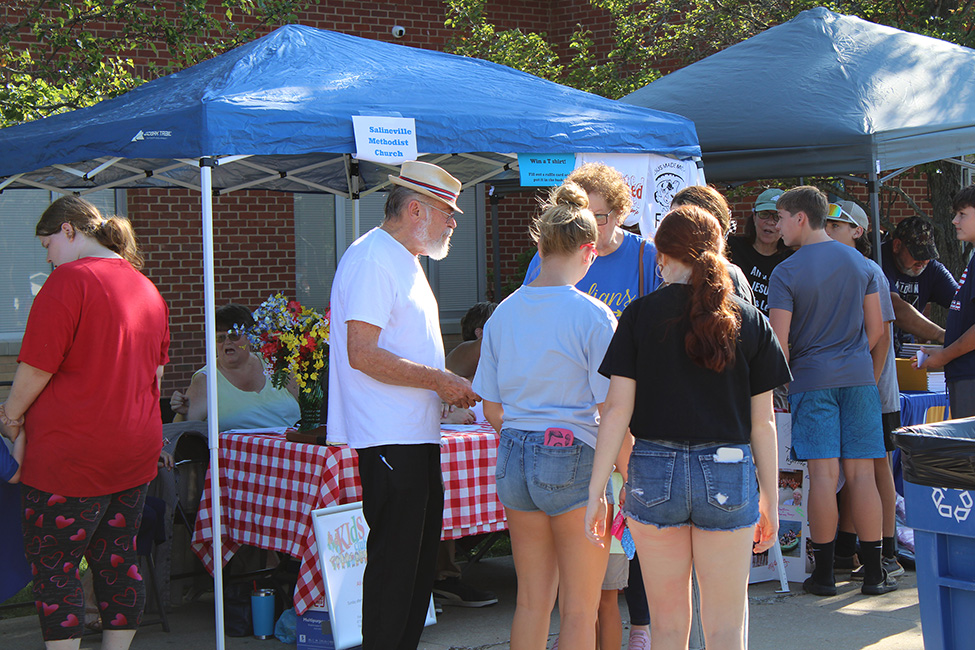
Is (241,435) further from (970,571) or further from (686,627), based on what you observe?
(970,571)

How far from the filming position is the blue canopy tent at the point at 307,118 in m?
4.28

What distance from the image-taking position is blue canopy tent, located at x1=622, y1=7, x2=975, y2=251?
6.24 metres

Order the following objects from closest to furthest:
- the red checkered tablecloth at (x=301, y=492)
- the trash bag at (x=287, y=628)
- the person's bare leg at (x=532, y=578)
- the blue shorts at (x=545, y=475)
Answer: the blue shorts at (x=545, y=475) < the person's bare leg at (x=532, y=578) < the red checkered tablecloth at (x=301, y=492) < the trash bag at (x=287, y=628)

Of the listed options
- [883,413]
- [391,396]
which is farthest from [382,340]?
[883,413]

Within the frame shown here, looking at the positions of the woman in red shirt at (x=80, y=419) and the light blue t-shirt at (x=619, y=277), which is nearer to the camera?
the woman in red shirt at (x=80, y=419)

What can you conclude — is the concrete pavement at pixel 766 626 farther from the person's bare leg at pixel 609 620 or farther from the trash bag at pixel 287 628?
the person's bare leg at pixel 609 620

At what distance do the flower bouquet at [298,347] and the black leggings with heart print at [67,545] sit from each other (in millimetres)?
1079

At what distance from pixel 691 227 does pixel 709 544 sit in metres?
0.94

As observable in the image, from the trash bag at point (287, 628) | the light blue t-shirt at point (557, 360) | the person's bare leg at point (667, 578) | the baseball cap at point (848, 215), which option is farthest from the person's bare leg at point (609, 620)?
the baseball cap at point (848, 215)

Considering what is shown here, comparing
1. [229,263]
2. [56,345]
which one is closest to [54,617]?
[56,345]

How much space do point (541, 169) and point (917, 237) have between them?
9.13 ft

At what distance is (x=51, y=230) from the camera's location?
3.88 m

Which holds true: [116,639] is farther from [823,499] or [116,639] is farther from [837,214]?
[837,214]

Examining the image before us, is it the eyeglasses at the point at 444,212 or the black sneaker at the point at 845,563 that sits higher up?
the eyeglasses at the point at 444,212
